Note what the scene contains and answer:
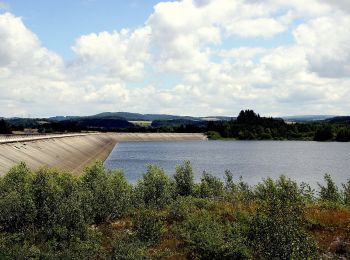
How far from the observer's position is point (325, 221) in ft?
101

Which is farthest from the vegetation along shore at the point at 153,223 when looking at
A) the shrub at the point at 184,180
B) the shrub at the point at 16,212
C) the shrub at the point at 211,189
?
the shrub at the point at 184,180

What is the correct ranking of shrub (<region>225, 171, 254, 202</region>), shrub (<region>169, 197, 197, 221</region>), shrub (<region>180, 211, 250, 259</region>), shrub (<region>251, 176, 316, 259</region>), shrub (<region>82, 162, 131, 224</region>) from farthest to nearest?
1. shrub (<region>225, 171, 254, 202</region>)
2. shrub (<region>82, 162, 131, 224</region>)
3. shrub (<region>169, 197, 197, 221</region>)
4. shrub (<region>180, 211, 250, 259</region>)
5. shrub (<region>251, 176, 316, 259</region>)

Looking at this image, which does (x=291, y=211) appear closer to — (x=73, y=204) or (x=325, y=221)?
(x=325, y=221)

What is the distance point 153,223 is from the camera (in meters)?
28.6

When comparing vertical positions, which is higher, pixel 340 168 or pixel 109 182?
pixel 109 182

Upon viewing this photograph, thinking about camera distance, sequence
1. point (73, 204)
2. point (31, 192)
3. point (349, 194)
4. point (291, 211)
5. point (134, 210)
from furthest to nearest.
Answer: point (349, 194) < point (134, 210) < point (31, 192) < point (73, 204) < point (291, 211)

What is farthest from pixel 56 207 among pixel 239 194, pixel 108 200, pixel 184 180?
pixel 184 180

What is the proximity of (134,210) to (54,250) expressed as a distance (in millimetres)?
10214

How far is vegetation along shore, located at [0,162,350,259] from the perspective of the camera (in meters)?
22.8

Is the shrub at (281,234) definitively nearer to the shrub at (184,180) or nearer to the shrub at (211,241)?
the shrub at (211,241)

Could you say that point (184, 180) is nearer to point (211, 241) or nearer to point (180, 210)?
point (180, 210)

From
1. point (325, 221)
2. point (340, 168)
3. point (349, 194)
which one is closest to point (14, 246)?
point (325, 221)

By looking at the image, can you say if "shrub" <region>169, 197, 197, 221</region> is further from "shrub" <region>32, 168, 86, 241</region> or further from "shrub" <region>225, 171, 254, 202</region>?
"shrub" <region>32, 168, 86, 241</region>

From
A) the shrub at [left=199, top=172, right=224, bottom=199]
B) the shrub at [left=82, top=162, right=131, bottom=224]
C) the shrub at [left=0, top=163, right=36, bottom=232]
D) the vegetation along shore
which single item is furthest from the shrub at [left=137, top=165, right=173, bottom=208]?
the shrub at [left=0, top=163, right=36, bottom=232]
